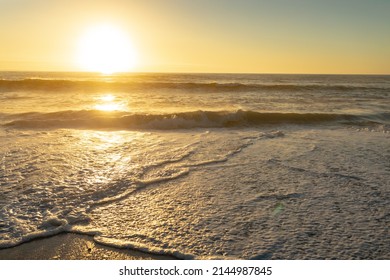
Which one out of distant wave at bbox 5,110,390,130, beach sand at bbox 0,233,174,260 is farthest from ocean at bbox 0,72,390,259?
distant wave at bbox 5,110,390,130

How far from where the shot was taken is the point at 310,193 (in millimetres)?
4500

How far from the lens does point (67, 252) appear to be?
10.3 feet

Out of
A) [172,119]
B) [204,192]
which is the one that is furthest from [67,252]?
[172,119]

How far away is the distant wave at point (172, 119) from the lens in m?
10.6

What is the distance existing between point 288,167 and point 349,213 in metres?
1.94

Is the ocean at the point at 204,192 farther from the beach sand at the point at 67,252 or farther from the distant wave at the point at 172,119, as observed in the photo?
Answer: the distant wave at the point at 172,119

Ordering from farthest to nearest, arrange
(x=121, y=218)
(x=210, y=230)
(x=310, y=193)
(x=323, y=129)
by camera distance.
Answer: (x=323, y=129), (x=310, y=193), (x=121, y=218), (x=210, y=230)

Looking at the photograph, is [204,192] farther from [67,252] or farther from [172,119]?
[172,119]

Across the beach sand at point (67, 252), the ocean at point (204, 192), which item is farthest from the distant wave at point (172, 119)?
the beach sand at point (67, 252)

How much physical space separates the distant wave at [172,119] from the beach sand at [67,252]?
24.1ft

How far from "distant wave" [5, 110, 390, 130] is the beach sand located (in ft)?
24.1

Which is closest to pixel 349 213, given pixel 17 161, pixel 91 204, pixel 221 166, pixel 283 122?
pixel 221 166

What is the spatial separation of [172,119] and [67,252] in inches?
336

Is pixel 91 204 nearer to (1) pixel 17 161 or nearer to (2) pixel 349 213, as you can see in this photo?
(1) pixel 17 161
